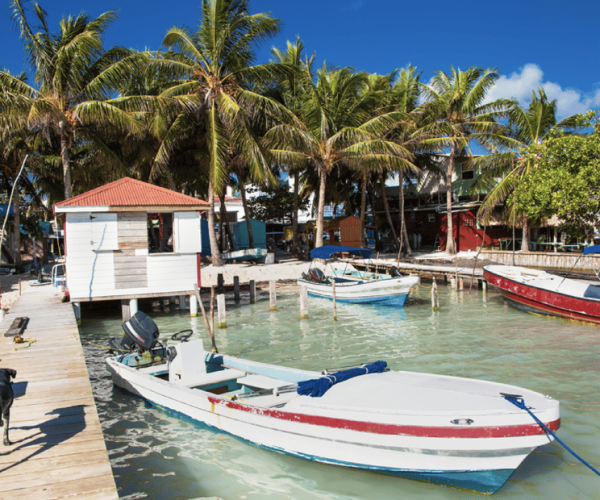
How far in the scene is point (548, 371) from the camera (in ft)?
37.0

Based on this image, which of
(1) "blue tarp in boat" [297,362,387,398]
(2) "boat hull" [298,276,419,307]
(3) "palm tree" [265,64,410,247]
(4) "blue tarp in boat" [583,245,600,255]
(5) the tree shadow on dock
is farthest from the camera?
(3) "palm tree" [265,64,410,247]

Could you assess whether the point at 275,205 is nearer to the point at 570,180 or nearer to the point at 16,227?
the point at 16,227

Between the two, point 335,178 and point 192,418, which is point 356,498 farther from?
point 335,178

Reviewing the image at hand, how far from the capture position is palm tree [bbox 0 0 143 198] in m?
21.2

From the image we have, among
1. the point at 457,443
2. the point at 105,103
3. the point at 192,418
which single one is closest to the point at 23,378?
the point at 192,418

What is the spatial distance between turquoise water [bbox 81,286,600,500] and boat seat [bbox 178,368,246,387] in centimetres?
71

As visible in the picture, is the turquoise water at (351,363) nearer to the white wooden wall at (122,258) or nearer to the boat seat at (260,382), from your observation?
the boat seat at (260,382)

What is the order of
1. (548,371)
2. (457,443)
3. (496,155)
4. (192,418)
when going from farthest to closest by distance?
(496,155) → (548,371) → (192,418) → (457,443)

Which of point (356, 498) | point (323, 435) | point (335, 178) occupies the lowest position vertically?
point (356, 498)

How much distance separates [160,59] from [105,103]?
13.2ft

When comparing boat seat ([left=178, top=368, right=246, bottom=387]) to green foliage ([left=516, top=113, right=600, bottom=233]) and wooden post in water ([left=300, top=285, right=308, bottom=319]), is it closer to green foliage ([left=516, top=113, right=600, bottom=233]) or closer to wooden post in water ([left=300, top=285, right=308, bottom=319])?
wooden post in water ([left=300, top=285, right=308, bottom=319])

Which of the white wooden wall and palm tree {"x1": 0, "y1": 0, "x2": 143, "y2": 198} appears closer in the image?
the white wooden wall

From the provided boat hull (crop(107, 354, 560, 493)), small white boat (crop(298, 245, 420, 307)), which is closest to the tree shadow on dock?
boat hull (crop(107, 354, 560, 493))

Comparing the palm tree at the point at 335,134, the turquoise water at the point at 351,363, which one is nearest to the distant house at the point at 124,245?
the turquoise water at the point at 351,363
